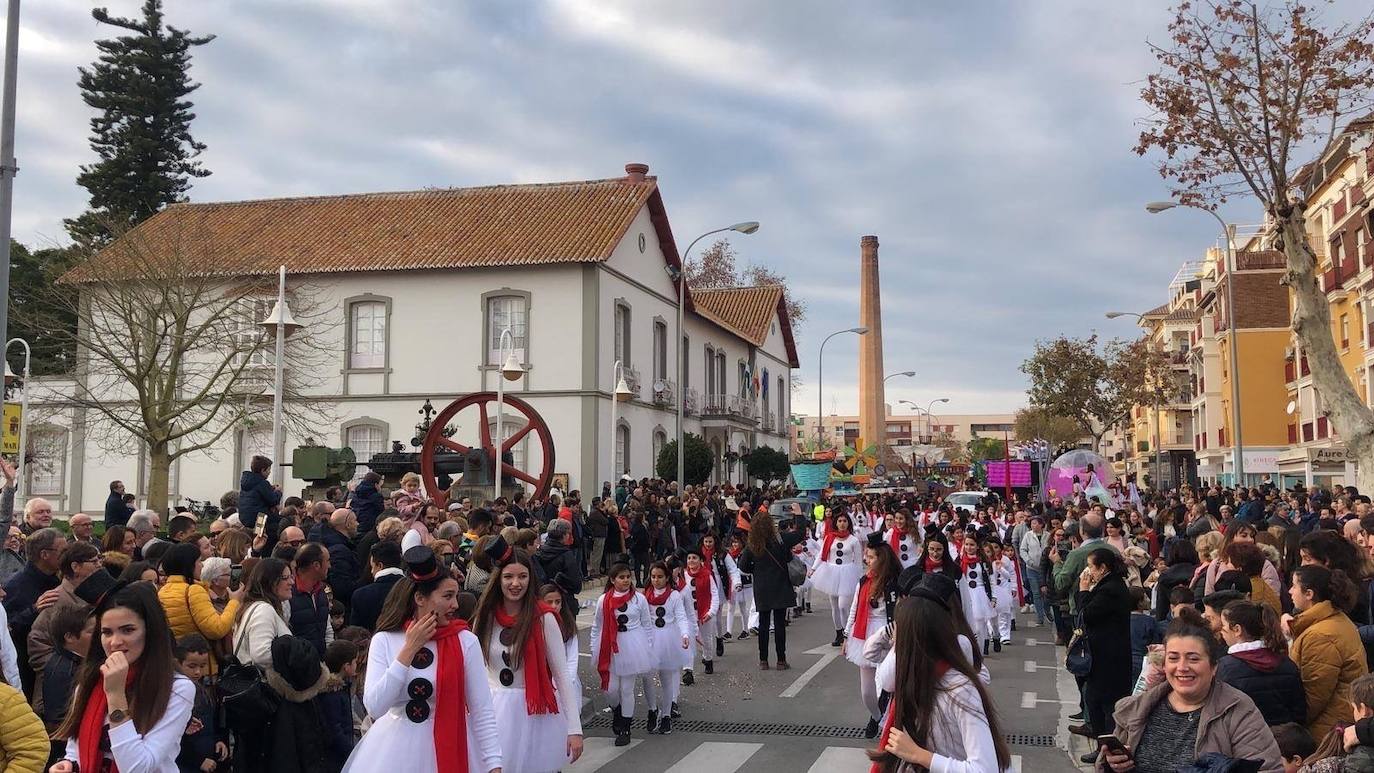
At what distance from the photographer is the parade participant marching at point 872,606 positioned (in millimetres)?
8438

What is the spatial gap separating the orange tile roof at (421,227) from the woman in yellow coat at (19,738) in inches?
1145

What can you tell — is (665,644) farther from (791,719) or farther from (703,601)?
(703,601)

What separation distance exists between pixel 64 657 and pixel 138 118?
53.2m

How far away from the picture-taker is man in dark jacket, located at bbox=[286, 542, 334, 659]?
22.1 feet

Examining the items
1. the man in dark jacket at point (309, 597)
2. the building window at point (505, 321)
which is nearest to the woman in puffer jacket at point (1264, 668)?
the man in dark jacket at point (309, 597)

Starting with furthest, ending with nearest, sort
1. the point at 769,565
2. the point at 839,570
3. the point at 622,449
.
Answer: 1. the point at 622,449
2. the point at 839,570
3. the point at 769,565

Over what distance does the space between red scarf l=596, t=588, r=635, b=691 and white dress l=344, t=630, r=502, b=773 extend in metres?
4.74

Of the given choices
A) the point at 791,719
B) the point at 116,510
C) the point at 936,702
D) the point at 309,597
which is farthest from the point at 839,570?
the point at 936,702

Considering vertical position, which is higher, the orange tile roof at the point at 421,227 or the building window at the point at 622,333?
the orange tile roof at the point at 421,227

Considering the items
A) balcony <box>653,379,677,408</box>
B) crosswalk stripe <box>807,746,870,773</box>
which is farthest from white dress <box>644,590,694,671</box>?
balcony <box>653,379,677,408</box>

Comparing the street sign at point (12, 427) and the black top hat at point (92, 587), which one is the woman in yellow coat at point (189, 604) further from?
the street sign at point (12, 427)

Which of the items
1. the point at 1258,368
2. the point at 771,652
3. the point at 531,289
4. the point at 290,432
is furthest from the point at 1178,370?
the point at 771,652

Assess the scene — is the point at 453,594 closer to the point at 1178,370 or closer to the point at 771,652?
the point at 771,652

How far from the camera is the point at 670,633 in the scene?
9945 mm
